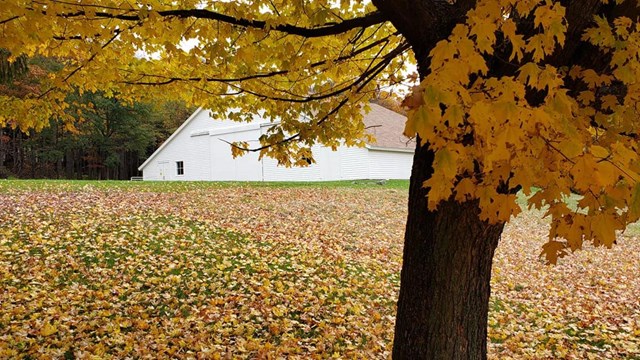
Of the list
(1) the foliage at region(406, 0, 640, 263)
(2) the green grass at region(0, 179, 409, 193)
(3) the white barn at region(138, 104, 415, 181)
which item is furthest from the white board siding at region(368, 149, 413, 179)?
(1) the foliage at region(406, 0, 640, 263)

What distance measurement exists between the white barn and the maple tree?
17491 mm

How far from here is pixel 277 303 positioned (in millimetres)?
6012

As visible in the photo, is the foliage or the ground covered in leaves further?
the ground covered in leaves

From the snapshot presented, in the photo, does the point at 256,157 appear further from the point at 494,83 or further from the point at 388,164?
the point at 494,83

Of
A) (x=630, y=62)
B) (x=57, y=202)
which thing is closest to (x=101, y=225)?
(x=57, y=202)

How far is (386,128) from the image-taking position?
27047 millimetres

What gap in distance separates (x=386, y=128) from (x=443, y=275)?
81.6 ft

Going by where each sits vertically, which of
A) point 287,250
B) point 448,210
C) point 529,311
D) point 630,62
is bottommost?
point 529,311

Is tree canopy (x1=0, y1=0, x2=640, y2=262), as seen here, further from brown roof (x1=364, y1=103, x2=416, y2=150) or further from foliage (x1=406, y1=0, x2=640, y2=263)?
brown roof (x1=364, y1=103, x2=416, y2=150)

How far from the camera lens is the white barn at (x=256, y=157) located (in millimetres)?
23766

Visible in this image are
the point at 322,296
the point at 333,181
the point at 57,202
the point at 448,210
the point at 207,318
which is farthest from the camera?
the point at 333,181

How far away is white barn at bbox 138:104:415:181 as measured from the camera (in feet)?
78.0

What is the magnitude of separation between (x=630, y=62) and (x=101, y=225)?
9205 mm

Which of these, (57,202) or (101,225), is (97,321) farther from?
(57,202)
